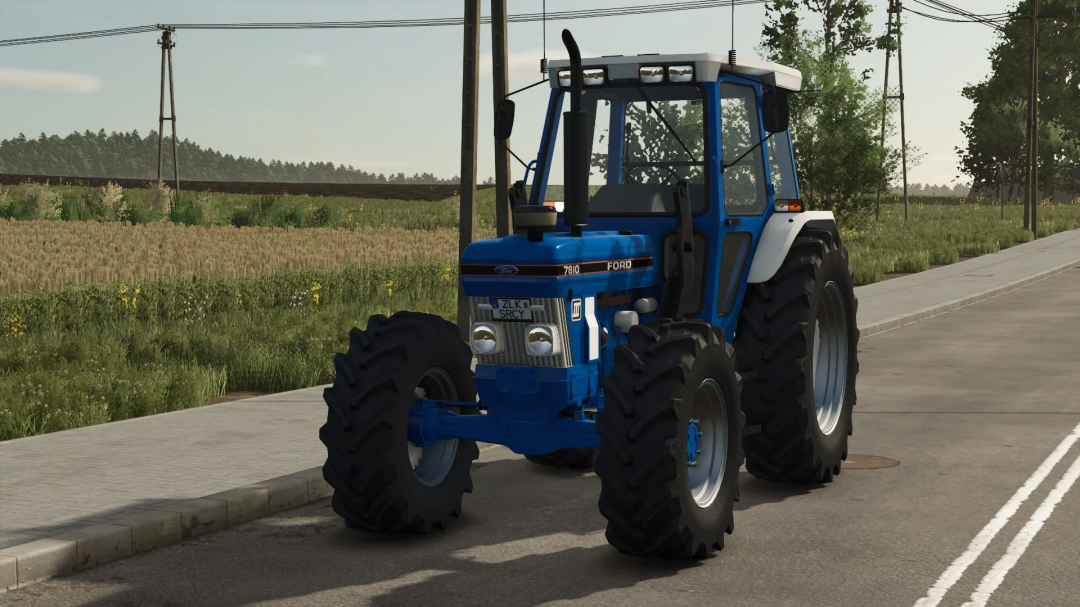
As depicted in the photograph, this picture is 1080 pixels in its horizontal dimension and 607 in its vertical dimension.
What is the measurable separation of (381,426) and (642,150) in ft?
9.10

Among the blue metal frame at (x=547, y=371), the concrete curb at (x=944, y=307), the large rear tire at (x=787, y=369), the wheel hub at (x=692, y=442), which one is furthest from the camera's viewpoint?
the concrete curb at (x=944, y=307)

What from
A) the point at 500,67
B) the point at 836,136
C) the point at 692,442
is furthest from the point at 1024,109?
the point at 692,442

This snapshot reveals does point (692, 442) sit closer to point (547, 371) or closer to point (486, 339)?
point (547, 371)

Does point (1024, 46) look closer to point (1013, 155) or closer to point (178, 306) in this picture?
point (1013, 155)

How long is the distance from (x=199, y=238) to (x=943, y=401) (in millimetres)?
21660

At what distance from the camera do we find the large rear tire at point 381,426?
7.50 m

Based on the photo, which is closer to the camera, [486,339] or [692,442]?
[692,442]

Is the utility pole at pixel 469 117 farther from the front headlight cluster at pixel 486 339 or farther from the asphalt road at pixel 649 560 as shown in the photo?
the front headlight cluster at pixel 486 339

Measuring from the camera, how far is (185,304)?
1816 centimetres

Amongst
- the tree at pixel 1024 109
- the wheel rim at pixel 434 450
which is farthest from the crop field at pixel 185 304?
the tree at pixel 1024 109

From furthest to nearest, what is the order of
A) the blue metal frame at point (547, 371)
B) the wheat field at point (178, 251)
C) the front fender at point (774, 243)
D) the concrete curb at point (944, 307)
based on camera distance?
the wheat field at point (178, 251) → the concrete curb at point (944, 307) → the front fender at point (774, 243) → the blue metal frame at point (547, 371)

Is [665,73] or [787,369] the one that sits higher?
[665,73]

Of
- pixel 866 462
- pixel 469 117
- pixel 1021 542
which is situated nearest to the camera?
pixel 1021 542

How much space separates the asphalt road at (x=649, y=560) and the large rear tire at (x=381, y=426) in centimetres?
19
